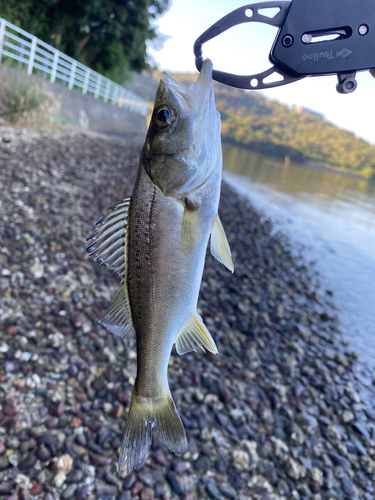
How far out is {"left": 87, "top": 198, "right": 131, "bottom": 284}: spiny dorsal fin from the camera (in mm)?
1535

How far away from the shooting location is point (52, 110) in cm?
1347

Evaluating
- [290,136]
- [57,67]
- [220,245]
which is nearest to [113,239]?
[220,245]

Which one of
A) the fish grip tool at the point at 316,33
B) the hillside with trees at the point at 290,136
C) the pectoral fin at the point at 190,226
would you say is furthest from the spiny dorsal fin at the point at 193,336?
the hillside with trees at the point at 290,136

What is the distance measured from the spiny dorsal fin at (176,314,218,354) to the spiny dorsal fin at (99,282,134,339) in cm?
26

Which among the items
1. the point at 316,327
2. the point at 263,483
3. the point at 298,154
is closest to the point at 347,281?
the point at 316,327

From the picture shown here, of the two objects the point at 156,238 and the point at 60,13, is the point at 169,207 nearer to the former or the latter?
the point at 156,238

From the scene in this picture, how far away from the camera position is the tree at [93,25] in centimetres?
1995

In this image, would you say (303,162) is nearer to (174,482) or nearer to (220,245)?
(174,482)

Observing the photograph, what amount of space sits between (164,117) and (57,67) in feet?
52.5

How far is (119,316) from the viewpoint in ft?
5.22

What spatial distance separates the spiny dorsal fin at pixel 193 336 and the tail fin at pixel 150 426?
24cm

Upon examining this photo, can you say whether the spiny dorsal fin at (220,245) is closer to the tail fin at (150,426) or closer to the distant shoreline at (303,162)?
the tail fin at (150,426)

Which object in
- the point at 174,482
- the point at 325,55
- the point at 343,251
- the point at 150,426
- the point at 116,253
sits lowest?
the point at 343,251

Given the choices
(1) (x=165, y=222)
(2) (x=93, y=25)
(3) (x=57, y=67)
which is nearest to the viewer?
(1) (x=165, y=222)
